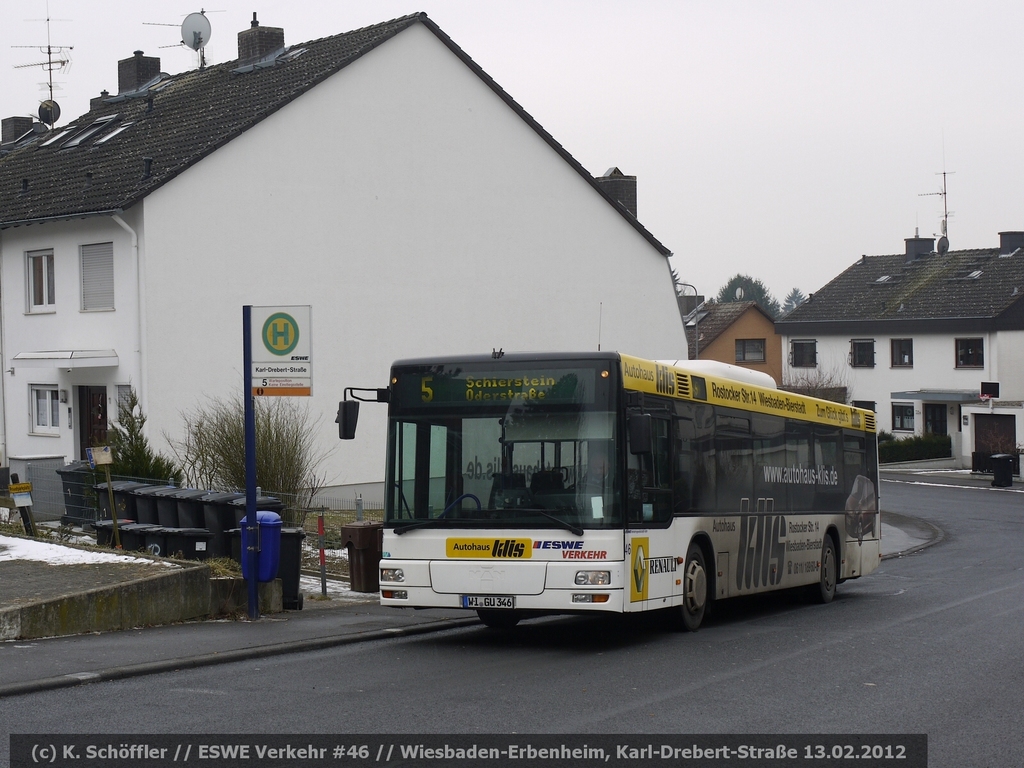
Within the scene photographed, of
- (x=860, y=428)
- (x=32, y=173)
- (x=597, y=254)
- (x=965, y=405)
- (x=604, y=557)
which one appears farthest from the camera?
(x=965, y=405)

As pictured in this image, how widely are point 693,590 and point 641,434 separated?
108 inches

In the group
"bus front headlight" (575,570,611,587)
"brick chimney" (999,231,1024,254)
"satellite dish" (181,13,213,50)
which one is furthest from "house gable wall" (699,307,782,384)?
"bus front headlight" (575,570,611,587)

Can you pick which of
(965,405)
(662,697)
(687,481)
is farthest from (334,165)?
(965,405)

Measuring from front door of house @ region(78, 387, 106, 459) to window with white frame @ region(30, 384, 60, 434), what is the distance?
81 centimetres

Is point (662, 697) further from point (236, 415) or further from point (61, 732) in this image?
point (236, 415)

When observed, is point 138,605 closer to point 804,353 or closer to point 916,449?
point 916,449

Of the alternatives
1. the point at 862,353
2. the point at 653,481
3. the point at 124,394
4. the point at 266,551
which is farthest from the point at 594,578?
the point at 862,353

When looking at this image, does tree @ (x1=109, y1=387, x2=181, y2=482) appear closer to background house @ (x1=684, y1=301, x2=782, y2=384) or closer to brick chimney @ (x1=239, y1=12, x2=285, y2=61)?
brick chimney @ (x1=239, y1=12, x2=285, y2=61)

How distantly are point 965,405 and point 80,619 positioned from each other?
51532 millimetres

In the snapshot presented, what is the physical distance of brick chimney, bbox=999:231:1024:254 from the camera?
65.9m

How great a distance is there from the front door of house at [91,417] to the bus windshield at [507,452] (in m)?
15.4

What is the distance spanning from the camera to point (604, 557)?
1147 centimetres

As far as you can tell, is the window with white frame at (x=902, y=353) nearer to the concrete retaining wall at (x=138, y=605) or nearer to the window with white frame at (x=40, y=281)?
the window with white frame at (x=40, y=281)
